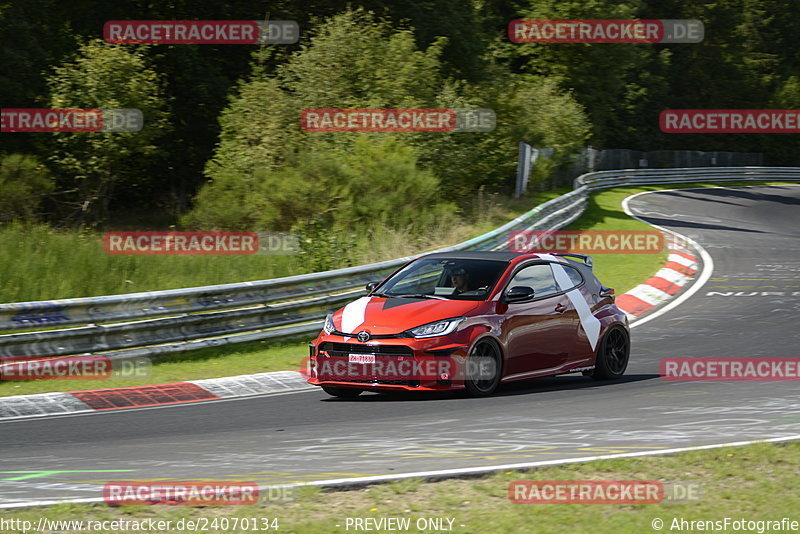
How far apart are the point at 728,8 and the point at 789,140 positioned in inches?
482

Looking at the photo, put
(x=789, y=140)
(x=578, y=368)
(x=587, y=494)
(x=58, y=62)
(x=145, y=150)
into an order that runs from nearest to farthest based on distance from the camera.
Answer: (x=587, y=494) → (x=578, y=368) → (x=145, y=150) → (x=58, y=62) → (x=789, y=140)

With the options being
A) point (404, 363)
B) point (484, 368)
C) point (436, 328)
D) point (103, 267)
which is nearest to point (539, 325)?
point (484, 368)

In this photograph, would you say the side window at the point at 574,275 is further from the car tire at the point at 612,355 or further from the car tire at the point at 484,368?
the car tire at the point at 484,368

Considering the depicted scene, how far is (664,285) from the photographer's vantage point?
1967 cm

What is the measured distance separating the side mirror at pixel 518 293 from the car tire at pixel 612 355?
4.68ft

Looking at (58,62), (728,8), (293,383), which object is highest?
(728,8)

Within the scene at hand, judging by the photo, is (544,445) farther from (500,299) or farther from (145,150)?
(145,150)

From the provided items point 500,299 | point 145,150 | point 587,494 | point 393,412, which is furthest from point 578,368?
point 145,150

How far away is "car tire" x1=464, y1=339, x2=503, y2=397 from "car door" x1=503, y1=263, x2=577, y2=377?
0.19 meters

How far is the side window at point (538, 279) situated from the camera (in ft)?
36.6

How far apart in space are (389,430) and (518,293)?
2.77 metres

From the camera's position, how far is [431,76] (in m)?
31.4

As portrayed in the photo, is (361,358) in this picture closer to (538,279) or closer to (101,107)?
(538,279)

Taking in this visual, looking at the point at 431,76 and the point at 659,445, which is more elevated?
the point at 431,76
